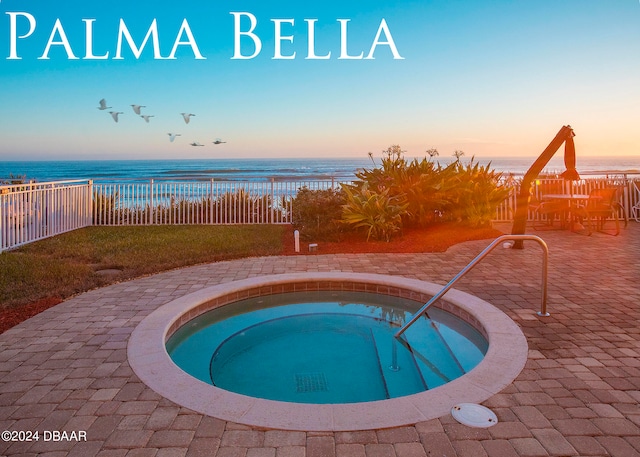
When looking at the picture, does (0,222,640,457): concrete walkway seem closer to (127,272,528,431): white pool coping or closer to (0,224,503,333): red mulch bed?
(127,272,528,431): white pool coping

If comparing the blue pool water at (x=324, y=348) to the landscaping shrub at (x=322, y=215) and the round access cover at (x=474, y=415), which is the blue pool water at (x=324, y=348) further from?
the landscaping shrub at (x=322, y=215)

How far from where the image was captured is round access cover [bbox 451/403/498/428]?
2182 millimetres

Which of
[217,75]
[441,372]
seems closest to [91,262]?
[441,372]

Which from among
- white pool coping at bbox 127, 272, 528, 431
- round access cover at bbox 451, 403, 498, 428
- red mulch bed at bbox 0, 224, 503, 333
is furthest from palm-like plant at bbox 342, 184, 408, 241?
round access cover at bbox 451, 403, 498, 428

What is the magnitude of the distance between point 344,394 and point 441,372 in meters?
0.83

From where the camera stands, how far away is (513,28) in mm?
11281

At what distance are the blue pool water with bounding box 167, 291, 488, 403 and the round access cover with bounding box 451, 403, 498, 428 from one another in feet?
2.64

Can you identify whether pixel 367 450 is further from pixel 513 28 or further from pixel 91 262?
pixel 513 28

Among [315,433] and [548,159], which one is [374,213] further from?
[315,433]

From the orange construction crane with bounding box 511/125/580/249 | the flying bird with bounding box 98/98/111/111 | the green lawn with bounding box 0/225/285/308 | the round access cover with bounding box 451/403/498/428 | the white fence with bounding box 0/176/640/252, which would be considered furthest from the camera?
the white fence with bounding box 0/176/640/252

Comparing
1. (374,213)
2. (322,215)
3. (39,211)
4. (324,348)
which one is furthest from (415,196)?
(39,211)

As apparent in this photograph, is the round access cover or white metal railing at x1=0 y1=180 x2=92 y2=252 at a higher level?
white metal railing at x1=0 y1=180 x2=92 y2=252

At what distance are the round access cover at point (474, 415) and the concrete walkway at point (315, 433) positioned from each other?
4cm

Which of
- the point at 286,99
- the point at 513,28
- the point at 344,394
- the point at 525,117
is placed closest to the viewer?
the point at 344,394
